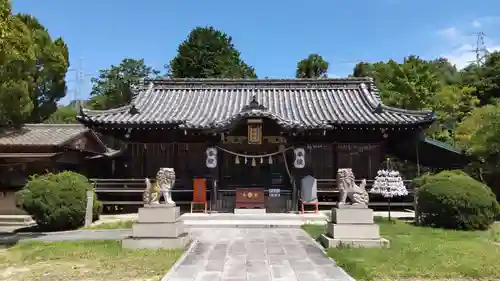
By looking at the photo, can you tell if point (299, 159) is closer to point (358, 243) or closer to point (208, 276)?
point (358, 243)

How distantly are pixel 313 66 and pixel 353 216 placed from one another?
37045mm

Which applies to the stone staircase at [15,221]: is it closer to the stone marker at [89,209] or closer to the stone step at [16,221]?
the stone step at [16,221]

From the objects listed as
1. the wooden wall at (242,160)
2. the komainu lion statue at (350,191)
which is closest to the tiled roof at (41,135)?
the wooden wall at (242,160)

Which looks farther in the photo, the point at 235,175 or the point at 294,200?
the point at 235,175

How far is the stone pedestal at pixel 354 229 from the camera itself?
10039mm

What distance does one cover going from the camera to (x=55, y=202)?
15.1 meters

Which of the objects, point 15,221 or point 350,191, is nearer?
point 350,191

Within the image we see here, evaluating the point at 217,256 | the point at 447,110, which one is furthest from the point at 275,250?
the point at 447,110

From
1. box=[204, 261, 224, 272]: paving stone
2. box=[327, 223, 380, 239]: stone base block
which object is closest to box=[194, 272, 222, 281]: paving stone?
box=[204, 261, 224, 272]: paving stone

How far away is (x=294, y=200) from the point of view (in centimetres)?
1847

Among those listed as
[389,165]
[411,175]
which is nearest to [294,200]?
[389,165]

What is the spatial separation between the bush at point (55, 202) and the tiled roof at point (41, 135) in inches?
206

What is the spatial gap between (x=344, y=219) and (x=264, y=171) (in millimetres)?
10025

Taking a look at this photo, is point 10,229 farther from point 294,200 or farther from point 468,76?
point 468,76
